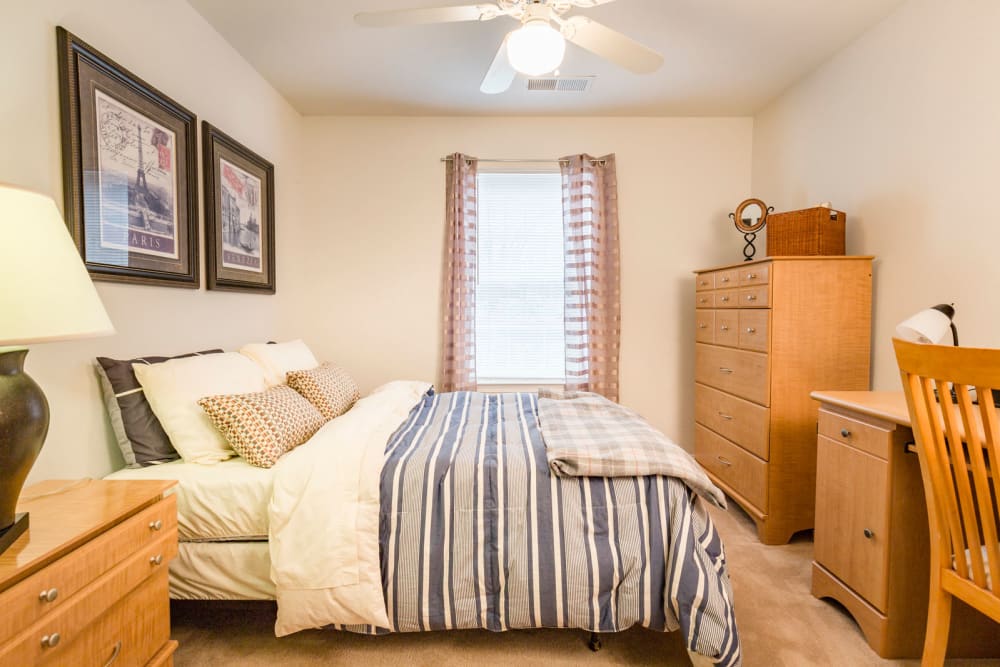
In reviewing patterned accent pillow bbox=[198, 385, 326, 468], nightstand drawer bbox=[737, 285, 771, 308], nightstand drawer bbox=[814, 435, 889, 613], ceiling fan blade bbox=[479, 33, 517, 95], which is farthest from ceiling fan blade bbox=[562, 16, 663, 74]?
patterned accent pillow bbox=[198, 385, 326, 468]

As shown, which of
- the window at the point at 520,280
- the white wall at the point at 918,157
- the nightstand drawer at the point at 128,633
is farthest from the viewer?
the window at the point at 520,280

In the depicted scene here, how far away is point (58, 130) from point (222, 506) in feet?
4.43

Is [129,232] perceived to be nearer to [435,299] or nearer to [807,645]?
[435,299]

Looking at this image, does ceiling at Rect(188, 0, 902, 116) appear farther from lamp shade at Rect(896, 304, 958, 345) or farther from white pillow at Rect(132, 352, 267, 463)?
white pillow at Rect(132, 352, 267, 463)

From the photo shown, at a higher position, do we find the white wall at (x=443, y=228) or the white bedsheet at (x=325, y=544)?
the white wall at (x=443, y=228)

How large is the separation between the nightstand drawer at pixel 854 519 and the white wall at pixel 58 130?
2.72 metres

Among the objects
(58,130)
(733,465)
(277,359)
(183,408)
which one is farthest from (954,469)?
(58,130)

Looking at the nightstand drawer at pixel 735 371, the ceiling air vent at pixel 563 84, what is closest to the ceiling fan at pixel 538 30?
the ceiling air vent at pixel 563 84

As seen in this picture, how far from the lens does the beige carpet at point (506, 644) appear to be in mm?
1685

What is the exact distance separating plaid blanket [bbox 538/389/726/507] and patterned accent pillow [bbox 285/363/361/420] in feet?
3.18

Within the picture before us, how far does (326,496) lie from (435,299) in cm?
226

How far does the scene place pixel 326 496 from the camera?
5.38 ft

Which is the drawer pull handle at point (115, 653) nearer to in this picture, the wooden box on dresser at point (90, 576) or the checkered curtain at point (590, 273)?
the wooden box on dresser at point (90, 576)

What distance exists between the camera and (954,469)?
1.33 meters
